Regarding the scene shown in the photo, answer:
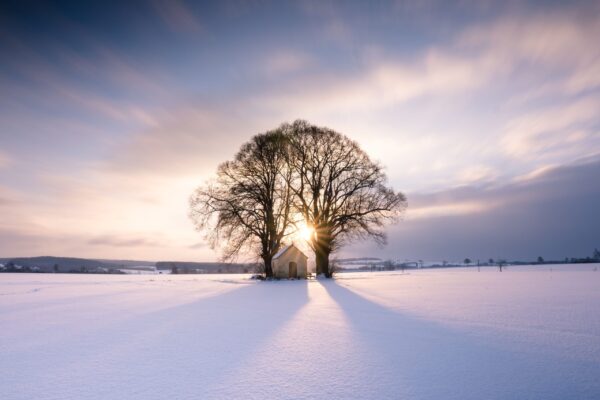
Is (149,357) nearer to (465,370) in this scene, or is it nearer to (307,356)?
(307,356)

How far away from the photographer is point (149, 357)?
5.52 meters

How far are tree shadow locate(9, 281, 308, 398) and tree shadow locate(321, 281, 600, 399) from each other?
2280 mm

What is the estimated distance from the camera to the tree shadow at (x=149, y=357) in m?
4.20

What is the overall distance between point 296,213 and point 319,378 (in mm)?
28316

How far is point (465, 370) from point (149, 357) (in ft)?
16.4

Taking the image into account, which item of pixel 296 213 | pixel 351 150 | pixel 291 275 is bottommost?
pixel 291 275

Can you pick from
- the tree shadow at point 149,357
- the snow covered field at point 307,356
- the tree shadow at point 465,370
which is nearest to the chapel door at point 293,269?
the snow covered field at point 307,356

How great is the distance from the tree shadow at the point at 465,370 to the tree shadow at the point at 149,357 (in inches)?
89.7

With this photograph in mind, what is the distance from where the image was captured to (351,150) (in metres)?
32.2

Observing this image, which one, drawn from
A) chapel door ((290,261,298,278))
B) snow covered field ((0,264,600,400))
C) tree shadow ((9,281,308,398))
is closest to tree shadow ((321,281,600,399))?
snow covered field ((0,264,600,400))

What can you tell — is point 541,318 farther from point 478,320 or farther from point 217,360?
point 217,360

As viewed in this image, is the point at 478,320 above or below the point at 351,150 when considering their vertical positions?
below

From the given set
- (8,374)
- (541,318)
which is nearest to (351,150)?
(541,318)

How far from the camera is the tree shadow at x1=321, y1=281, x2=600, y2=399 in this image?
154 inches
